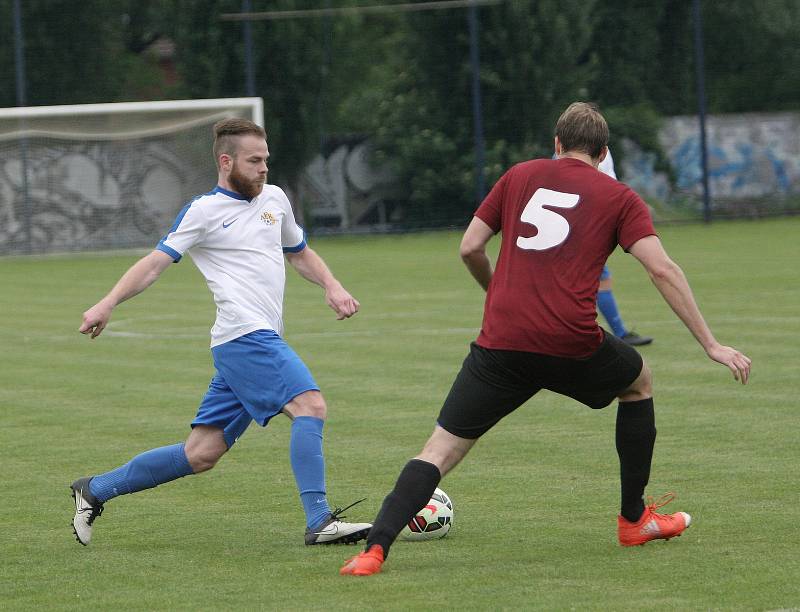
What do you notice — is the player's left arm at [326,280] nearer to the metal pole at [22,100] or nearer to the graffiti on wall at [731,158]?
the metal pole at [22,100]

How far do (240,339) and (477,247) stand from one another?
3.82 ft

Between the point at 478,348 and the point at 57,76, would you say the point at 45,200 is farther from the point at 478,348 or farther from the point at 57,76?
the point at 478,348

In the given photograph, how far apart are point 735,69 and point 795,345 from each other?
28.4 m

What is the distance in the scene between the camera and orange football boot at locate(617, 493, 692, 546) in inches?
240

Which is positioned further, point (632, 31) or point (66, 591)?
point (632, 31)

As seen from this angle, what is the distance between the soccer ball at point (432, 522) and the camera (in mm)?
6387

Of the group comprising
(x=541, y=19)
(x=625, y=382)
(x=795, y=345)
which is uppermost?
(x=541, y=19)

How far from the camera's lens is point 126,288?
6164mm

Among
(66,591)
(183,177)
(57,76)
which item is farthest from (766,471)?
(57,76)

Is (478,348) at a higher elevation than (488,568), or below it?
higher

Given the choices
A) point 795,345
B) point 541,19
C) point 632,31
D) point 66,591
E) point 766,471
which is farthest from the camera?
point 632,31

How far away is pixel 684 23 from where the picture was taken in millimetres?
39438

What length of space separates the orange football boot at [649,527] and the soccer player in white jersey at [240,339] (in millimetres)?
1078

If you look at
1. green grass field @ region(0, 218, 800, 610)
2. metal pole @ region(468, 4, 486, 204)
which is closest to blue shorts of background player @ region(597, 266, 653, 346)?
green grass field @ region(0, 218, 800, 610)
